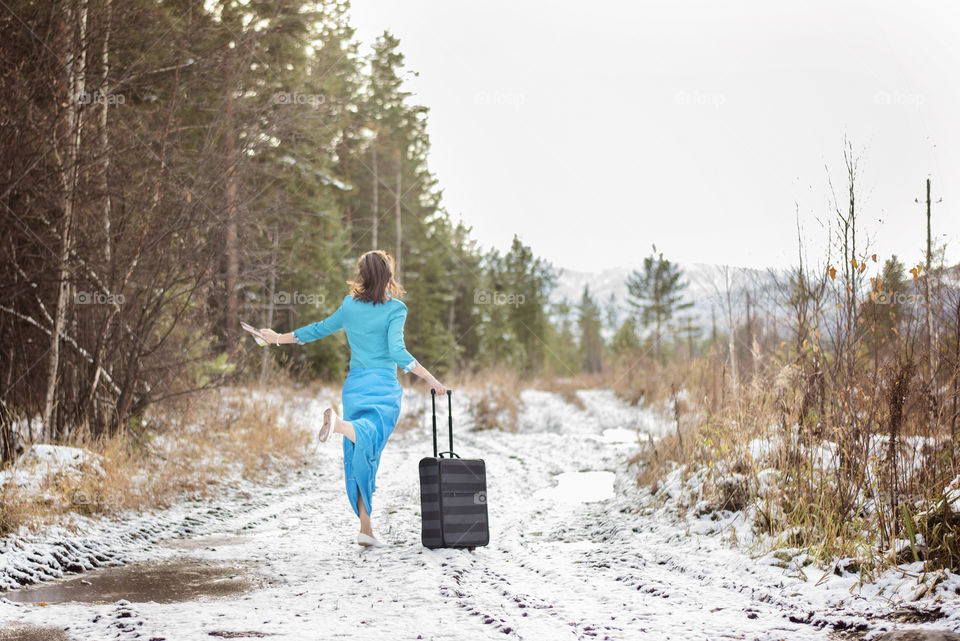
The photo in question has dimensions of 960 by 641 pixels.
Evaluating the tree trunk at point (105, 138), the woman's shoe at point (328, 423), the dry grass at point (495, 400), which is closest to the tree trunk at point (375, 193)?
the dry grass at point (495, 400)

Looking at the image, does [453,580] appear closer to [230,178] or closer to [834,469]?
[834,469]

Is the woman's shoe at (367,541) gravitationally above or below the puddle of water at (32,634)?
below

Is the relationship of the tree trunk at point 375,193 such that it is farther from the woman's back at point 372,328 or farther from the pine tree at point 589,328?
the pine tree at point 589,328

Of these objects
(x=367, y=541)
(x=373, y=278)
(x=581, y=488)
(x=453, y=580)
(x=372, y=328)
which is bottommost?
(x=581, y=488)

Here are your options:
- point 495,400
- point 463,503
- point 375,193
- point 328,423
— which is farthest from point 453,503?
point 375,193

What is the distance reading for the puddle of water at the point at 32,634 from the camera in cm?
325

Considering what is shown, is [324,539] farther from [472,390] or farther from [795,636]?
[472,390]

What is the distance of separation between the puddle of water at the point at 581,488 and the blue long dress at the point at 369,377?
300 centimetres

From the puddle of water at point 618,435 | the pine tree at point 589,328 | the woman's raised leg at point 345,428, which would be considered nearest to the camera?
the woman's raised leg at point 345,428

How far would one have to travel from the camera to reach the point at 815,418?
220 inches

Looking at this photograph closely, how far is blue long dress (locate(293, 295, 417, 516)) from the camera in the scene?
5512 mm

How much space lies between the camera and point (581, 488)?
28.2 ft

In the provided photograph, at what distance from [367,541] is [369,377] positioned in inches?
49.2

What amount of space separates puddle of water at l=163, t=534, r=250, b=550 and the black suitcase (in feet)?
5.69
